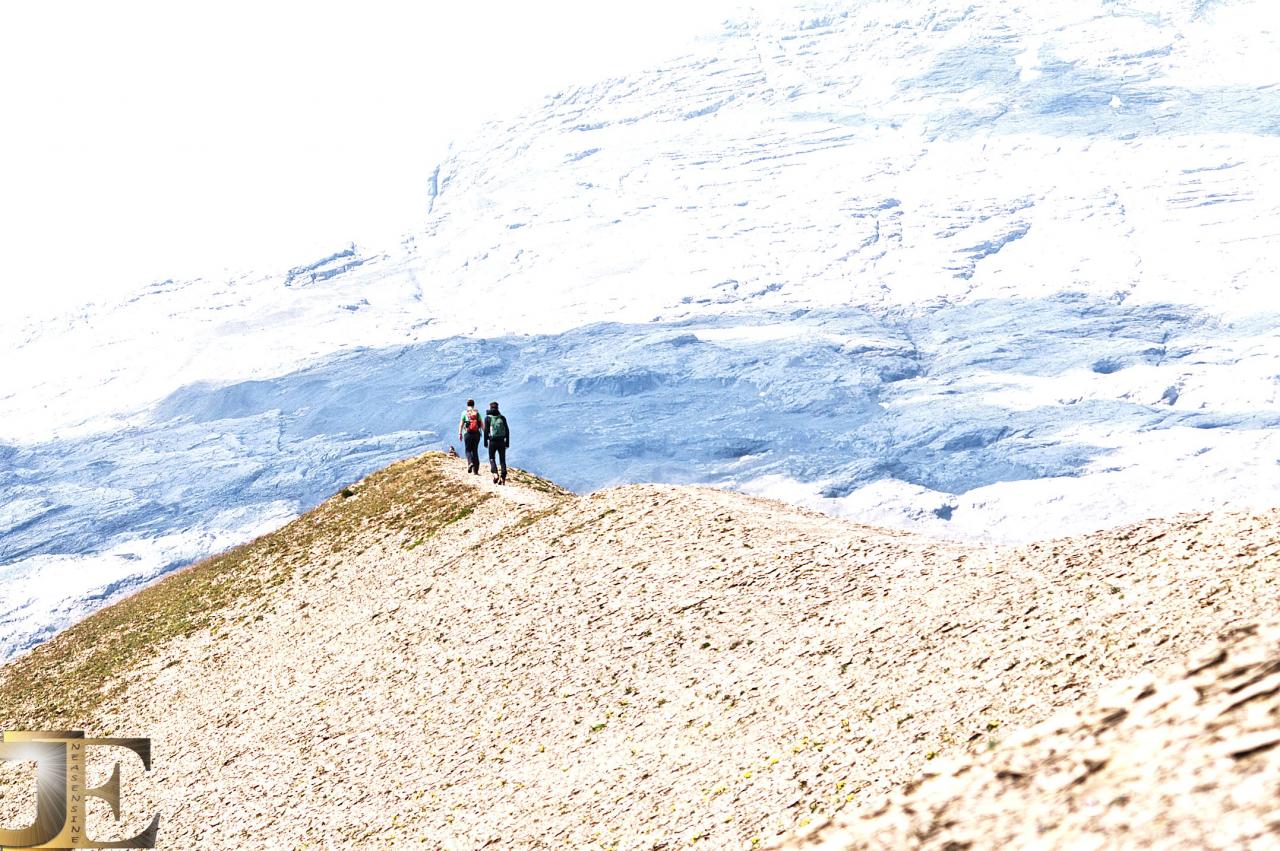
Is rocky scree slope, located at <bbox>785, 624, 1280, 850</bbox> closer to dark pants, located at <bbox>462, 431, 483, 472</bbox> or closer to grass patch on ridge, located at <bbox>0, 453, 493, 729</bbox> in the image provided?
grass patch on ridge, located at <bbox>0, 453, 493, 729</bbox>

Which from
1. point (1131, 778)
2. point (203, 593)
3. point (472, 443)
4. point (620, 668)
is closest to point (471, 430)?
point (472, 443)

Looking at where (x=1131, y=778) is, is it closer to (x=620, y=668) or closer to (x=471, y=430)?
(x=620, y=668)

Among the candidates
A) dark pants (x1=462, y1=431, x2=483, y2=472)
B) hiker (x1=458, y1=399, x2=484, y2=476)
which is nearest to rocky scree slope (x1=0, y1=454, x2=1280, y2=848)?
hiker (x1=458, y1=399, x2=484, y2=476)

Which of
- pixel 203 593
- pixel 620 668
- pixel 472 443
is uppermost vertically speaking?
pixel 472 443

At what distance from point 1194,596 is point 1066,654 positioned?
8.35 feet

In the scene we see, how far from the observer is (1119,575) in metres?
22.2

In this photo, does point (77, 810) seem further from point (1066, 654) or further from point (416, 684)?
point (1066, 654)

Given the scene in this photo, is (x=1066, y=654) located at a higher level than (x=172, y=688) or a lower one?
higher

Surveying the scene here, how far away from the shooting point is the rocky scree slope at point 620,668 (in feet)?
60.9

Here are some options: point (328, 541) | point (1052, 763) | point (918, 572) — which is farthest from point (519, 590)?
point (1052, 763)

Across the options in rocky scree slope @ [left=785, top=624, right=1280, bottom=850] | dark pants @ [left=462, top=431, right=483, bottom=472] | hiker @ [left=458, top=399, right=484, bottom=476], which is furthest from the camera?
dark pants @ [left=462, top=431, right=483, bottom=472]

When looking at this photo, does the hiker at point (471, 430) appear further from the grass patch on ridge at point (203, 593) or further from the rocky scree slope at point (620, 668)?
the rocky scree slope at point (620, 668)

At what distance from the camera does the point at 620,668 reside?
2650 cm

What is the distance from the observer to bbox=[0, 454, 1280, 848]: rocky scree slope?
1856cm
